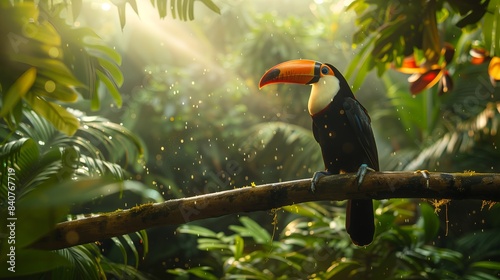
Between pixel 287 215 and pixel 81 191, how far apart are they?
2441mm

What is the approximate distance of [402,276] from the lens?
181 centimetres

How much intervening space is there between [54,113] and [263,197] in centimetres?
47

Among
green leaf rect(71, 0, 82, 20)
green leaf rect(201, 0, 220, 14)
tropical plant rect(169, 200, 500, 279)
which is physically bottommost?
tropical plant rect(169, 200, 500, 279)

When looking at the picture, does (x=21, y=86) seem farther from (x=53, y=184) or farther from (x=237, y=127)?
(x=237, y=127)

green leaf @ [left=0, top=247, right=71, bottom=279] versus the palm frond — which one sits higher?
green leaf @ [left=0, top=247, right=71, bottom=279]

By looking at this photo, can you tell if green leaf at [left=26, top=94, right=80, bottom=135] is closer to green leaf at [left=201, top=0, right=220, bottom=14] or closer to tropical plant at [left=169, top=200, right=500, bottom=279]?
green leaf at [left=201, top=0, right=220, bottom=14]

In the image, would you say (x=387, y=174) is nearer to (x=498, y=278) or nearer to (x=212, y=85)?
(x=498, y=278)

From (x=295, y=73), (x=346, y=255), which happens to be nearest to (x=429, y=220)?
(x=346, y=255)

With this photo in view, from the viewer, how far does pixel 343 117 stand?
1352mm

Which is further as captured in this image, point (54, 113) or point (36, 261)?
point (54, 113)

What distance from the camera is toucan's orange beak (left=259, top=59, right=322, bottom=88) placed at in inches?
52.4

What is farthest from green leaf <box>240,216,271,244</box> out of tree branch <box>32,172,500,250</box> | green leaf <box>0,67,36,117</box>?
green leaf <box>0,67,36,117</box>

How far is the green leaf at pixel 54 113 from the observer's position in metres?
1.07

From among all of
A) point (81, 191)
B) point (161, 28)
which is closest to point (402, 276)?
point (161, 28)
